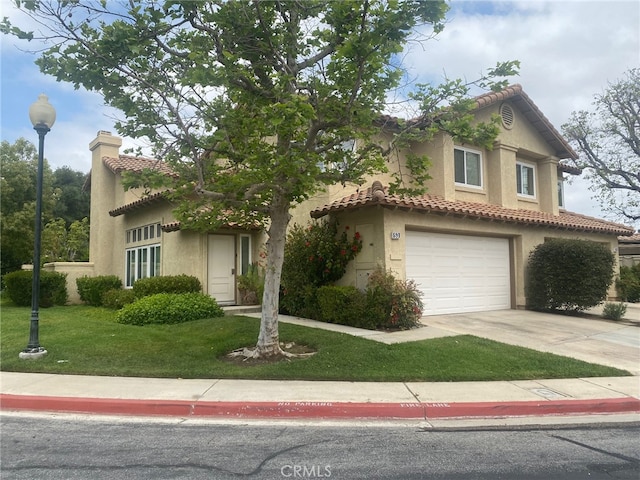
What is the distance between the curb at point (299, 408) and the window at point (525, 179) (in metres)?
12.5

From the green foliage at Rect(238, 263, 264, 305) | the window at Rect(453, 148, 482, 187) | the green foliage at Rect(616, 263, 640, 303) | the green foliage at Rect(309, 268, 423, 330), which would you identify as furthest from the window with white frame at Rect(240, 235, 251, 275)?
the green foliage at Rect(616, 263, 640, 303)

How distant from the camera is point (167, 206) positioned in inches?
581

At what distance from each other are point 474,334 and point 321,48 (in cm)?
677

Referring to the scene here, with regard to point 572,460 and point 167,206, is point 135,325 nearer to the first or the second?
point 167,206

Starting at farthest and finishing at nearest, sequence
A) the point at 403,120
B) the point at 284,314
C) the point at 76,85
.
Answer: the point at 284,314, the point at 403,120, the point at 76,85

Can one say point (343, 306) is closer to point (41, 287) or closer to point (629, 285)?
point (41, 287)

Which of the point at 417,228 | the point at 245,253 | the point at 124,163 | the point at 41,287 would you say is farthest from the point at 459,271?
the point at 41,287

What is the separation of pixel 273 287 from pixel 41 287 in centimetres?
1173

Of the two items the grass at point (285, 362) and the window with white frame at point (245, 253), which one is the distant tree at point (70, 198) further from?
the grass at point (285, 362)

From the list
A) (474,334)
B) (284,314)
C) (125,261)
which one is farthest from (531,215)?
(125,261)

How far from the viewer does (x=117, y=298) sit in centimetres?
A: 1460

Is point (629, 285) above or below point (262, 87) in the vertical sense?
below

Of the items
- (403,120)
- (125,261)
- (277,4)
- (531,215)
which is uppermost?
A: (277,4)

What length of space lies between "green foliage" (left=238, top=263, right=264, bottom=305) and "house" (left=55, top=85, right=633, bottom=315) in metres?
0.50
